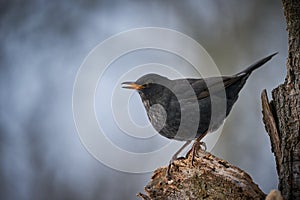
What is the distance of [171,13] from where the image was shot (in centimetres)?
384

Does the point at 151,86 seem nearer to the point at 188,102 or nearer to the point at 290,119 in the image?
the point at 188,102

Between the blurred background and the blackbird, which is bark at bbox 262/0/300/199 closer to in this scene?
the blackbird

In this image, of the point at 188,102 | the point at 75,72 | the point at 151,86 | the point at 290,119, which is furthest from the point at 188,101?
the point at 75,72

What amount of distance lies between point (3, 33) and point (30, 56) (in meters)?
0.38

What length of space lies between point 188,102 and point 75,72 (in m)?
1.23

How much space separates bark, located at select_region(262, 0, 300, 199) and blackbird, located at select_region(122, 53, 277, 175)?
560 mm

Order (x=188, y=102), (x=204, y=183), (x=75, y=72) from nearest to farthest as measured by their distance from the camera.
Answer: (x=204, y=183) < (x=188, y=102) < (x=75, y=72)

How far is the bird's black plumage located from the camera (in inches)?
106

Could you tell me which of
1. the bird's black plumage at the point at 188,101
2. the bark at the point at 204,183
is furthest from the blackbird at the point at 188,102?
the bark at the point at 204,183

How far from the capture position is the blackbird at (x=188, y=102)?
2693mm

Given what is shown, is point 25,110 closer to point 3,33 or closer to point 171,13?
point 3,33

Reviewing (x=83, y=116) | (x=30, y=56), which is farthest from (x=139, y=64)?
(x=30, y=56)

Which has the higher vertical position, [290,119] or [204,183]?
[290,119]

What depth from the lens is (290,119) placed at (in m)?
2.09
